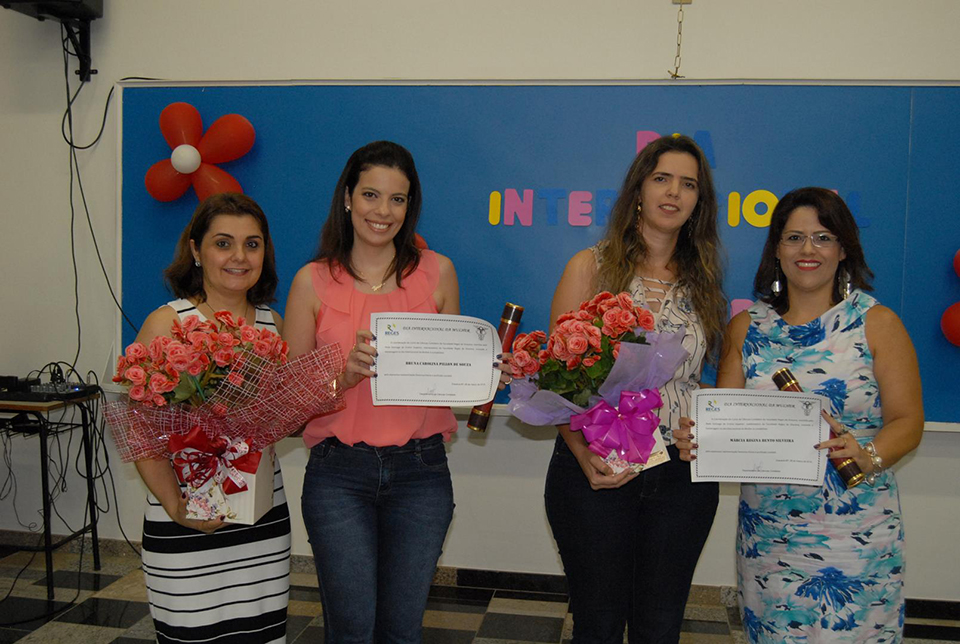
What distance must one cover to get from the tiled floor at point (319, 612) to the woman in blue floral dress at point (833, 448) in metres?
1.51

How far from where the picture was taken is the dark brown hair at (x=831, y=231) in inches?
77.4

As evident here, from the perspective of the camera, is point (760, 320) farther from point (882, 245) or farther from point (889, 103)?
point (889, 103)

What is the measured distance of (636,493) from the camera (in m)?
1.88

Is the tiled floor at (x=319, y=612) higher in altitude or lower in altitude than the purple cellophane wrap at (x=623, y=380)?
lower

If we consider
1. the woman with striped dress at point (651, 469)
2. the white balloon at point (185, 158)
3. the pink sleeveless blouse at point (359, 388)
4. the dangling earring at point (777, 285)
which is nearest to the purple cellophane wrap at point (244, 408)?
the pink sleeveless blouse at point (359, 388)

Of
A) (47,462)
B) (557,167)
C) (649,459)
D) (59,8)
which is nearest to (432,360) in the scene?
(649,459)

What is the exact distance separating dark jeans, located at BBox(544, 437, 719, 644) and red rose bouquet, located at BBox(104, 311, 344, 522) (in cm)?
67

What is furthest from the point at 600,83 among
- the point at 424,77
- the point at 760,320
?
the point at 760,320

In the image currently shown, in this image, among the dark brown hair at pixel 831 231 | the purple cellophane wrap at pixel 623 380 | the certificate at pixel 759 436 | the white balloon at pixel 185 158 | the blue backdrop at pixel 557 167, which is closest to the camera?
the purple cellophane wrap at pixel 623 380

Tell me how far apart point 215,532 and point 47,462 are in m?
2.19

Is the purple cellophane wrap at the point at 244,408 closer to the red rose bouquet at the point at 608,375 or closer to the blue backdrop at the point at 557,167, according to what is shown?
the red rose bouquet at the point at 608,375

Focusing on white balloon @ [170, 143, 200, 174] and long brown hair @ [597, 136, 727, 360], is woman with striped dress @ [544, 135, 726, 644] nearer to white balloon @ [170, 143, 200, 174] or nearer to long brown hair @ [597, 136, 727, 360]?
long brown hair @ [597, 136, 727, 360]

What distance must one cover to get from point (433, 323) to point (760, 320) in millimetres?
898

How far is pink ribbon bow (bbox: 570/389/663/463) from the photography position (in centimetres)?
176
